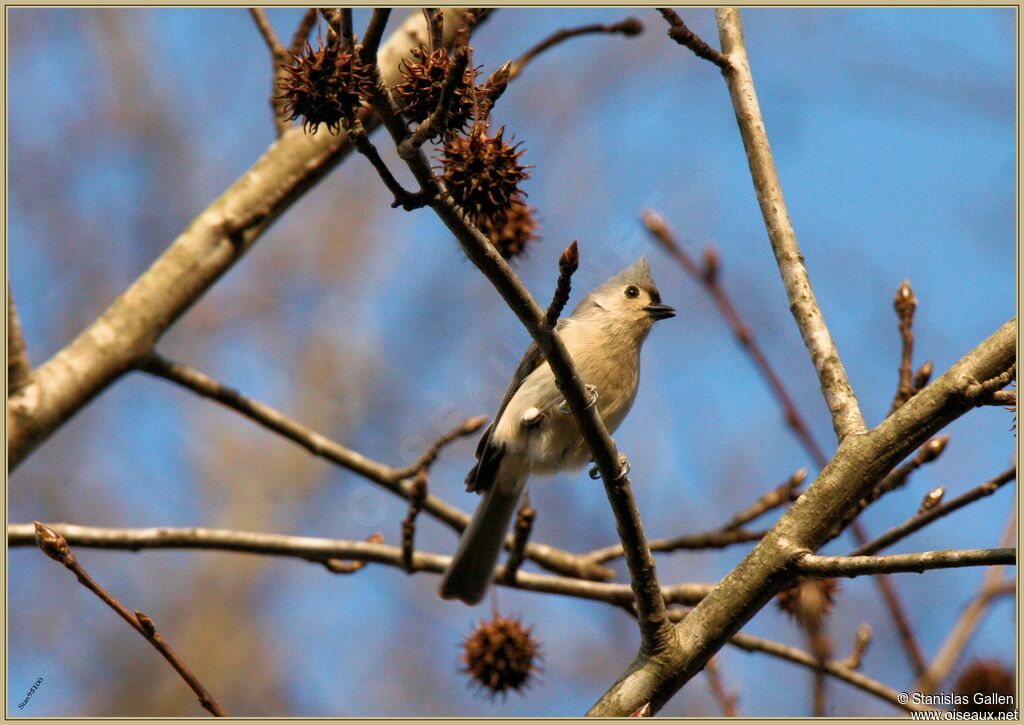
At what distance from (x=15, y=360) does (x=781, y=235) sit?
2.58 metres

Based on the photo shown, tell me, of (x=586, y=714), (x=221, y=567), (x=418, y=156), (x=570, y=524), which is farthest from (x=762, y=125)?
(x=221, y=567)

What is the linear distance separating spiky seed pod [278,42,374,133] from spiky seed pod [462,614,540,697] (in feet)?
7.54

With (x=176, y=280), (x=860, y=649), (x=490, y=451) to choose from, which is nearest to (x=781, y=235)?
(x=860, y=649)

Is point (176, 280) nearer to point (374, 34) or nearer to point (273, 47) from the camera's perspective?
point (273, 47)

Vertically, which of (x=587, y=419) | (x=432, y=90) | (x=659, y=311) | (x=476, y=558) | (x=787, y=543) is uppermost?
(x=659, y=311)

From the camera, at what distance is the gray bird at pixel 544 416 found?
4.17 meters

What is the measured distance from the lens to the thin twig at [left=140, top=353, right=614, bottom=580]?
3.88 m

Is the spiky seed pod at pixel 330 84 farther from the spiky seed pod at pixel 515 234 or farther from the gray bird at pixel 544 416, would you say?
the gray bird at pixel 544 416

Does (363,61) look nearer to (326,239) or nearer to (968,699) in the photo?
(968,699)

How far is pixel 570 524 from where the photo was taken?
8.50 m

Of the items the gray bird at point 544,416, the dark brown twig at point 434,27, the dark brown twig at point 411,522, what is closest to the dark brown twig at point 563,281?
the dark brown twig at point 434,27

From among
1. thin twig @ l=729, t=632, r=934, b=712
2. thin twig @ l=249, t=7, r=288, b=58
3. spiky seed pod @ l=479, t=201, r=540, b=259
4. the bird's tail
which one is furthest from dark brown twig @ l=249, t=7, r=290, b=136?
thin twig @ l=729, t=632, r=934, b=712

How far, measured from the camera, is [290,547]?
3.64 meters

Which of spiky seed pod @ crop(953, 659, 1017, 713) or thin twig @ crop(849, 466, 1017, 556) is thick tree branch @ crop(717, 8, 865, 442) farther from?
spiky seed pod @ crop(953, 659, 1017, 713)
